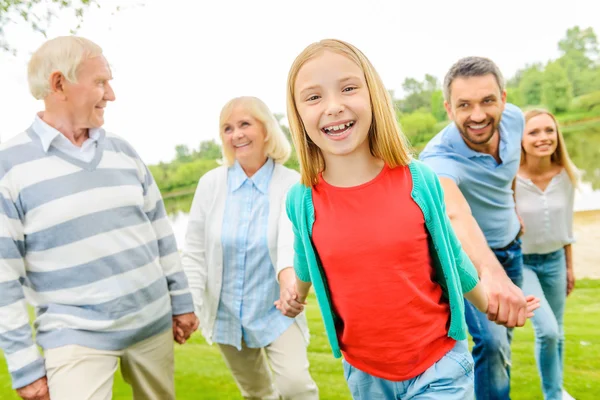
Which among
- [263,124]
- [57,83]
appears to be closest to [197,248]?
[263,124]

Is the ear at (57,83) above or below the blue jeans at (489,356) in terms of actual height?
above

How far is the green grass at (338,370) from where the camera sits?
142 inches

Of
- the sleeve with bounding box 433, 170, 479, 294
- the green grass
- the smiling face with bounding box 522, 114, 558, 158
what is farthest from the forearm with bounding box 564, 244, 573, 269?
the sleeve with bounding box 433, 170, 479, 294

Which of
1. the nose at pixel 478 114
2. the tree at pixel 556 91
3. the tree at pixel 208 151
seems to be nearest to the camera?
the nose at pixel 478 114

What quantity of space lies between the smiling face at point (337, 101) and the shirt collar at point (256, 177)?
1231 millimetres

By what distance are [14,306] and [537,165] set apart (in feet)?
8.99

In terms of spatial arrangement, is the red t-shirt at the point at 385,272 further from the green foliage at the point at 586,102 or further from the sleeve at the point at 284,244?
the green foliage at the point at 586,102

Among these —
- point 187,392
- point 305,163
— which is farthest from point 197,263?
point 187,392

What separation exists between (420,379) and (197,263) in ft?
4.98

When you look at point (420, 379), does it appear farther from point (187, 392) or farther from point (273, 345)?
point (187, 392)

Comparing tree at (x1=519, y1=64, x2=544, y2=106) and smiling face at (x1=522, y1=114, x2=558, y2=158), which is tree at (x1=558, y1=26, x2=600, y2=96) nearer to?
tree at (x1=519, y1=64, x2=544, y2=106)

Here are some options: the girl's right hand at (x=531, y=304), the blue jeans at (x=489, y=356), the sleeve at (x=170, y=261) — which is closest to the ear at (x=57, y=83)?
the sleeve at (x=170, y=261)

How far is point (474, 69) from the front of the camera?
2.58 m

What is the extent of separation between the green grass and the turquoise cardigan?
2250 mm
